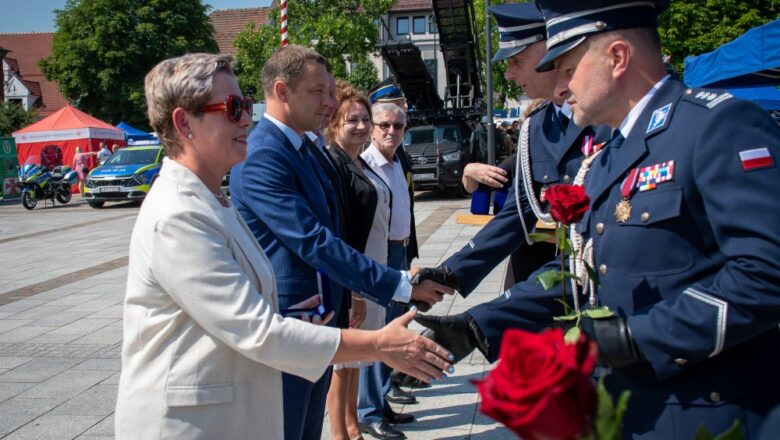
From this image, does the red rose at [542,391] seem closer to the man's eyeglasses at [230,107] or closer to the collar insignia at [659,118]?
the collar insignia at [659,118]

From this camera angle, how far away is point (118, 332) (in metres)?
6.82

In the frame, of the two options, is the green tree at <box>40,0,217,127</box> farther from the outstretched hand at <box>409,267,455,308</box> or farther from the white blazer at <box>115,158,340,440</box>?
the white blazer at <box>115,158,340,440</box>

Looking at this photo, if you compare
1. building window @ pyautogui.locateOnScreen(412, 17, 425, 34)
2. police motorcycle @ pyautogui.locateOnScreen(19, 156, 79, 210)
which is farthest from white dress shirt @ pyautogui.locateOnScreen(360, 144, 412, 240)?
building window @ pyautogui.locateOnScreen(412, 17, 425, 34)

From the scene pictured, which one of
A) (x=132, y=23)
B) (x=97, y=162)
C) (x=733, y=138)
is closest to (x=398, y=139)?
(x=733, y=138)

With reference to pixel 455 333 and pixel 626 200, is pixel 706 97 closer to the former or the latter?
pixel 626 200

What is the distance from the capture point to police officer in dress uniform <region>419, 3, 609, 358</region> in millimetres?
3035

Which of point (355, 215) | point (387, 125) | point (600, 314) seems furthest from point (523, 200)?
point (387, 125)

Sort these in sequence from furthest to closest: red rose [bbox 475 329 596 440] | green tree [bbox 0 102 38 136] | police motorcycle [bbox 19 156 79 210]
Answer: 1. green tree [bbox 0 102 38 136]
2. police motorcycle [bbox 19 156 79 210]
3. red rose [bbox 475 329 596 440]

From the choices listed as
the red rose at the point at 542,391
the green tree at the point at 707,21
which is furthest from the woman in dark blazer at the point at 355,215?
the green tree at the point at 707,21

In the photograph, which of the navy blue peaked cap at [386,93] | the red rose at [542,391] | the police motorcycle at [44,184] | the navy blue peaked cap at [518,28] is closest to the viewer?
the red rose at [542,391]

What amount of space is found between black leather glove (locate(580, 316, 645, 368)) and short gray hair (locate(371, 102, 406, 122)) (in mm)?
3567

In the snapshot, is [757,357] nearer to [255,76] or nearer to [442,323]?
Result: [442,323]

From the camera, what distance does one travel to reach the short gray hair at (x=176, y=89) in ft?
7.03

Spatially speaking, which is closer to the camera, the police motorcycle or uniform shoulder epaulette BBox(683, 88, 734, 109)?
uniform shoulder epaulette BBox(683, 88, 734, 109)
